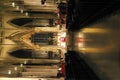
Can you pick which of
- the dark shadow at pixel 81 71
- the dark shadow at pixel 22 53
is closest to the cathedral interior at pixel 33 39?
the dark shadow at pixel 22 53

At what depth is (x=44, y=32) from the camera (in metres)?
16.8

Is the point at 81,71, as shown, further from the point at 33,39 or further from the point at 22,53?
the point at 33,39

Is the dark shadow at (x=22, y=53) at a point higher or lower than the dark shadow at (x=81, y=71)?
lower

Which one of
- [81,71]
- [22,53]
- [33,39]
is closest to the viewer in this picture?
[81,71]

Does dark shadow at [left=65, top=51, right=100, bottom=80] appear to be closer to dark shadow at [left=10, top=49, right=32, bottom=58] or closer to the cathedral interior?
the cathedral interior

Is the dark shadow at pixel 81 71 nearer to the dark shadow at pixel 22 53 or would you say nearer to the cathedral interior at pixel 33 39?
the cathedral interior at pixel 33 39

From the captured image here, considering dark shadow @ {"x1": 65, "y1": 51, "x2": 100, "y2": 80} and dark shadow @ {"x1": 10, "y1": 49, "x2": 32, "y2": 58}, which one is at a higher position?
dark shadow @ {"x1": 65, "y1": 51, "x2": 100, "y2": 80}

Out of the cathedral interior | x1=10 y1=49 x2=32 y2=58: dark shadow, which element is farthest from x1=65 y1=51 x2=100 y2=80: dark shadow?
x1=10 y1=49 x2=32 y2=58: dark shadow

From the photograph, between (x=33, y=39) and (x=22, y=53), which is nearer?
(x=22, y=53)

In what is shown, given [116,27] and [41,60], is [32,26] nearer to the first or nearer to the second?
[41,60]

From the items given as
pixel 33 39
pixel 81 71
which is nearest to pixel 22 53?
pixel 33 39

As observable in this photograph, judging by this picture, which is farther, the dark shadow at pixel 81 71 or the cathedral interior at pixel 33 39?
the cathedral interior at pixel 33 39

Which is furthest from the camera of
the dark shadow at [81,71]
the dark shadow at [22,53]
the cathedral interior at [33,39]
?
the dark shadow at [22,53]

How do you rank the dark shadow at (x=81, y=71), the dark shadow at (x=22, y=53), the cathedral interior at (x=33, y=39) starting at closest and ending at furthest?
the dark shadow at (x=81, y=71)
the cathedral interior at (x=33, y=39)
the dark shadow at (x=22, y=53)
